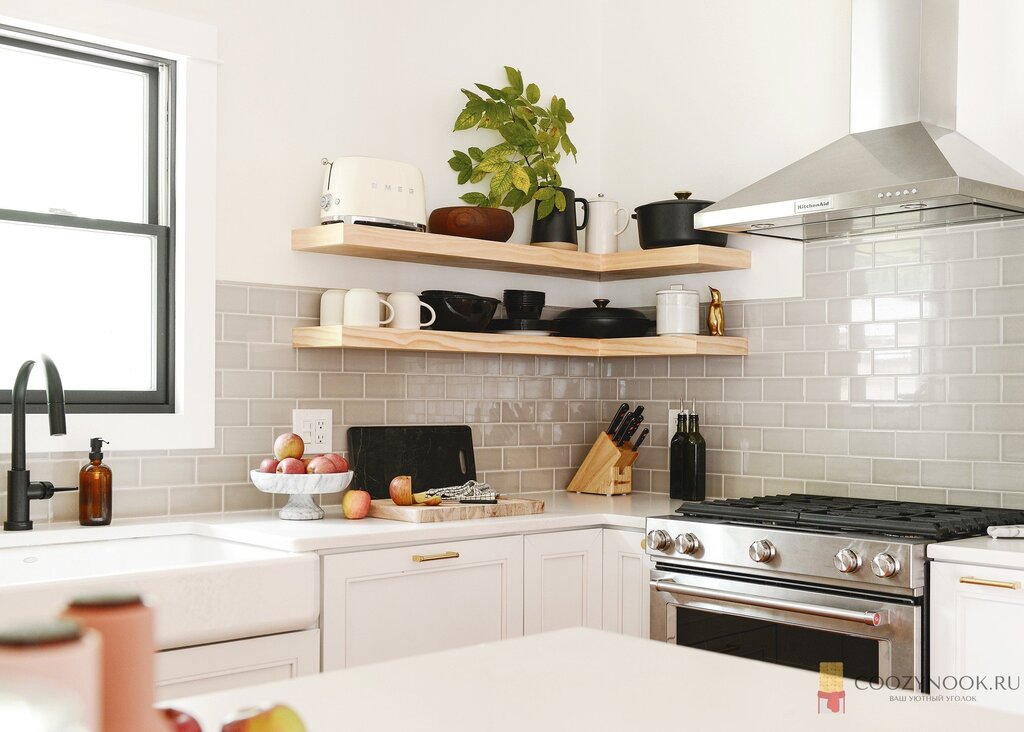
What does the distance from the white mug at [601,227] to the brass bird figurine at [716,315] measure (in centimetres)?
45

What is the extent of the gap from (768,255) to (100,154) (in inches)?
86.1

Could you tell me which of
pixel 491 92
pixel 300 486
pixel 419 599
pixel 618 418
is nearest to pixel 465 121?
pixel 491 92

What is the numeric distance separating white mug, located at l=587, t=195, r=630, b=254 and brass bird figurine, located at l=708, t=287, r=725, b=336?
0.45 meters

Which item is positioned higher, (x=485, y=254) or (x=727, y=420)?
(x=485, y=254)

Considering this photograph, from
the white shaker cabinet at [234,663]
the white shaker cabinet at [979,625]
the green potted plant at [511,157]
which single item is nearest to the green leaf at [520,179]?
the green potted plant at [511,157]

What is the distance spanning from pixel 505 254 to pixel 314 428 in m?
0.86

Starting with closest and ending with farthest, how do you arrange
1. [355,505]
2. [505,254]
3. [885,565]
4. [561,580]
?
A: [885,565]
[355,505]
[561,580]
[505,254]

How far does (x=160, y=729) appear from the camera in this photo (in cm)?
69

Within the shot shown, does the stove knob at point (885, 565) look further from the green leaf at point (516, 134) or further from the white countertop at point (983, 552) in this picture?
the green leaf at point (516, 134)

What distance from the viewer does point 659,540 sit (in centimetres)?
303

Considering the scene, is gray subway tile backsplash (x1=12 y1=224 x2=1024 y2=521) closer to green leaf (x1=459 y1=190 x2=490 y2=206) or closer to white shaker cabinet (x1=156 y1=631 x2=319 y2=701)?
green leaf (x1=459 y1=190 x2=490 y2=206)

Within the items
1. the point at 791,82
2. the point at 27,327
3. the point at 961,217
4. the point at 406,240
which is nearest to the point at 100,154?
the point at 27,327

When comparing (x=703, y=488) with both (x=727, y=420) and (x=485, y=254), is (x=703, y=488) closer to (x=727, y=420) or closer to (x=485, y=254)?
(x=727, y=420)

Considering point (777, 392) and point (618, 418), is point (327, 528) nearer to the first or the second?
point (618, 418)
